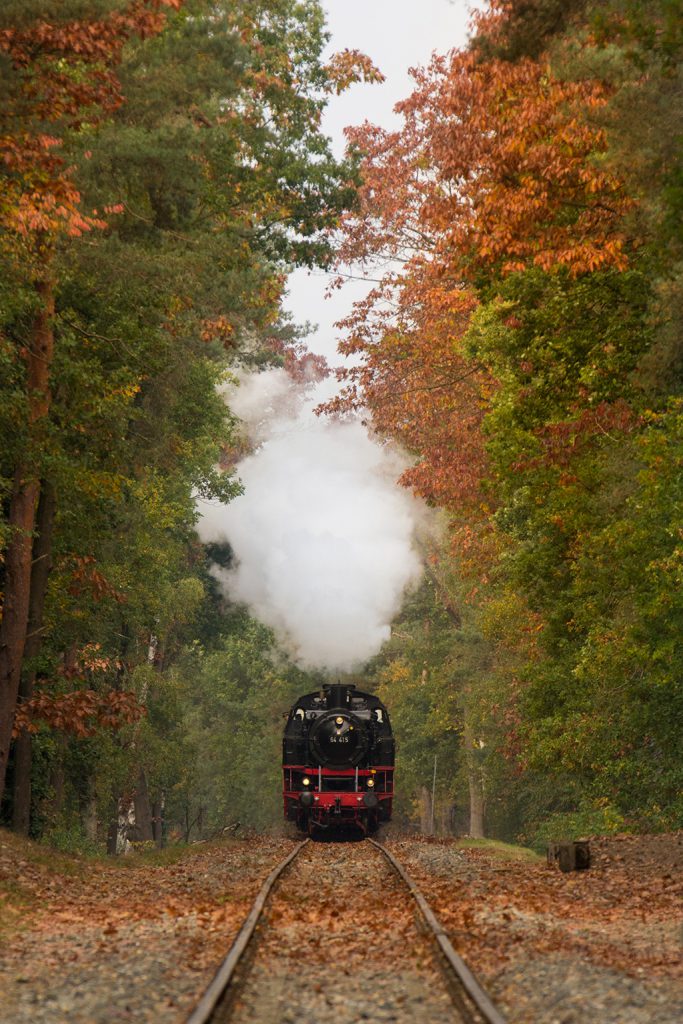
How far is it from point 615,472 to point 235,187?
331 inches

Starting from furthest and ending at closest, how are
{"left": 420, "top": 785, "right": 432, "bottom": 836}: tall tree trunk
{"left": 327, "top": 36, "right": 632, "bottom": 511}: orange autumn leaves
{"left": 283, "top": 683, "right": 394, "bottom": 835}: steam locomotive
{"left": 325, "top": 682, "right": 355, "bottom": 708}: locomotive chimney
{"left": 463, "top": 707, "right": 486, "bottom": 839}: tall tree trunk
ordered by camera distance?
1. {"left": 420, "top": 785, "right": 432, "bottom": 836}: tall tree trunk
2. {"left": 463, "top": 707, "right": 486, "bottom": 839}: tall tree trunk
3. {"left": 325, "top": 682, "right": 355, "bottom": 708}: locomotive chimney
4. {"left": 283, "top": 683, "right": 394, "bottom": 835}: steam locomotive
5. {"left": 327, "top": 36, "right": 632, "bottom": 511}: orange autumn leaves

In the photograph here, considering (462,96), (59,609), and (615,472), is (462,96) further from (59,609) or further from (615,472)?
(59,609)

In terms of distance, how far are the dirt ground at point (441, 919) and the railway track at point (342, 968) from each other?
0.69 feet

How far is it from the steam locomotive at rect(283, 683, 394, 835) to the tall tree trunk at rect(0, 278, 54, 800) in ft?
30.9

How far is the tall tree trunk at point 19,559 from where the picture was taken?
18750 mm

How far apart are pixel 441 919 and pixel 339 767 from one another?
50.8 ft

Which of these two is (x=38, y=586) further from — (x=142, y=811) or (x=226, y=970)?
(x=142, y=811)

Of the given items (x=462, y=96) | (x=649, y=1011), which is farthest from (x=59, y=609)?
(x=649, y=1011)

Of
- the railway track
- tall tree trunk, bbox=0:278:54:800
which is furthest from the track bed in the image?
tall tree trunk, bbox=0:278:54:800

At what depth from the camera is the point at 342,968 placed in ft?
31.1

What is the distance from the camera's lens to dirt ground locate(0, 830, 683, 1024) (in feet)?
27.1

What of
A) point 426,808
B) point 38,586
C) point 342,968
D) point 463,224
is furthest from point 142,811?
point 342,968

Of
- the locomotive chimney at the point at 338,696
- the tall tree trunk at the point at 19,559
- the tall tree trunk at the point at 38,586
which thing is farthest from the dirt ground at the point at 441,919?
the locomotive chimney at the point at 338,696

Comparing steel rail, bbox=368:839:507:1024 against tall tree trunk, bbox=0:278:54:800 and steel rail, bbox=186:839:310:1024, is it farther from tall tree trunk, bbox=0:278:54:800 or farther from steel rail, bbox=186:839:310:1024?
tall tree trunk, bbox=0:278:54:800
